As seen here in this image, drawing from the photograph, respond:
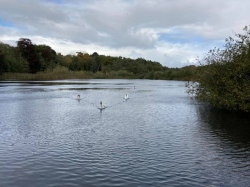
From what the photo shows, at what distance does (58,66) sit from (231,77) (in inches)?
4390

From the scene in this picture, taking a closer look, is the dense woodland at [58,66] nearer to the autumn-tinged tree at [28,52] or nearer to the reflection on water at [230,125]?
the autumn-tinged tree at [28,52]

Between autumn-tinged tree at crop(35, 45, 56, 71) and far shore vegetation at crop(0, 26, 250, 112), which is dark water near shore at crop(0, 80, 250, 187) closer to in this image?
far shore vegetation at crop(0, 26, 250, 112)

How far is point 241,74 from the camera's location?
26234mm

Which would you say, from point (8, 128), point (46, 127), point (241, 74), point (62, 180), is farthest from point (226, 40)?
point (62, 180)

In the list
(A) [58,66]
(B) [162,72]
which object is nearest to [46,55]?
(A) [58,66]

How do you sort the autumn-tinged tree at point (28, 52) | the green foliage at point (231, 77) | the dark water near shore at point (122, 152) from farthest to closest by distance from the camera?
the autumn-tinged tree at point (28, 52) < the green foliage at point (231, 77) < the dark water near shore at point (122, 152)

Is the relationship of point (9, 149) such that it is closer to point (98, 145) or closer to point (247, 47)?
point (98, 145)

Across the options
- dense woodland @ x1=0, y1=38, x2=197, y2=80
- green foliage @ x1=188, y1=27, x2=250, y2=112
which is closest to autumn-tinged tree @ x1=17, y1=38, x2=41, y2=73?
dense woodland @ x1=0, y1=38, x2=197, y2=80

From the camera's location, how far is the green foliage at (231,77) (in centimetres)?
2598

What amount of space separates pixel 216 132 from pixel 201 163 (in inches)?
285

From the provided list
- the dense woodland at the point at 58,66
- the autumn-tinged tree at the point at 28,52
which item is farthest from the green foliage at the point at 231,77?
the autumn-tinged tree at the point at 28,52

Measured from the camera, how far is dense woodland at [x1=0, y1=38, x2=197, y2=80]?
109m

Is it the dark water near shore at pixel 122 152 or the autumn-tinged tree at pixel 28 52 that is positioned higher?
the autumn-tinged tree at pixel 28 52

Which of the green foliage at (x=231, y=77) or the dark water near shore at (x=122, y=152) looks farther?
the green foliage at (x=231, y=77)
